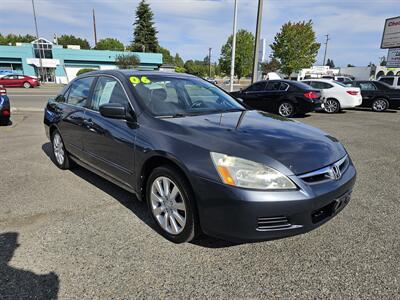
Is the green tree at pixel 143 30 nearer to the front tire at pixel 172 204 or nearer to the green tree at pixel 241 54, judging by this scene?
the green tree at pixel 241 54

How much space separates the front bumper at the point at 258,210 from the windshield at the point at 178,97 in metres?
1.19

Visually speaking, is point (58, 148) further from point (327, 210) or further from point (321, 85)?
point (321, 85)

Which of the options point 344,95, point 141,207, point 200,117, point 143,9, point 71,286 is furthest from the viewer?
point 143,9

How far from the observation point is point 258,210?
2273 millimetres

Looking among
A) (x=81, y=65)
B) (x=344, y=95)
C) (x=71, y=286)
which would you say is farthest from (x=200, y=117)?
(x=81, y=65)

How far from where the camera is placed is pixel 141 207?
3.63 meters

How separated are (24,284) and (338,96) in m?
13.7

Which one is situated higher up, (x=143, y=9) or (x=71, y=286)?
(x=143, y=9)

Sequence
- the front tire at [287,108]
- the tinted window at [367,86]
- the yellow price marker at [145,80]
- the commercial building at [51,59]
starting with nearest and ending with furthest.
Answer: the yellow price marker at [145,80]
the front tire at [287,108]
the tinted window at [367,86]
the commercial building at [51,59]

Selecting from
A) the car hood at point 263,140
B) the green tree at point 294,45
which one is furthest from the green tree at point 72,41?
the car hood at point 263,140

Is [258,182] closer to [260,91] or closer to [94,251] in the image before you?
[94,251]

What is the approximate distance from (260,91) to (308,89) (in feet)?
6.02

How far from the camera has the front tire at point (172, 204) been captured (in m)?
2.61

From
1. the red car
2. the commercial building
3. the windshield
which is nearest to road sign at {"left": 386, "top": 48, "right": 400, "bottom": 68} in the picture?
the windshield
